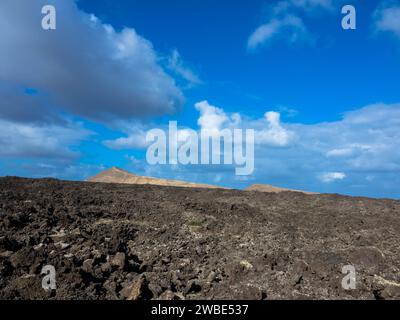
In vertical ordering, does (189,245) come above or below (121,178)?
below

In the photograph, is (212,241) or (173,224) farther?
(173,224)

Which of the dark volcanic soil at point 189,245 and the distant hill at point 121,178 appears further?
the distant hill at point 121,178

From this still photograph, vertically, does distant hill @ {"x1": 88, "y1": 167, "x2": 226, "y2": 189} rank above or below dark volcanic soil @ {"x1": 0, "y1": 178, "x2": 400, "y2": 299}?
above

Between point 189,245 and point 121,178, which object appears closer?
point 189,245

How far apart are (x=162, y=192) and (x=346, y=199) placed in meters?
9.17

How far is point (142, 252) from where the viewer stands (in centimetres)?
1231

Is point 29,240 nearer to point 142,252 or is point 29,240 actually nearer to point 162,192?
point 142,252

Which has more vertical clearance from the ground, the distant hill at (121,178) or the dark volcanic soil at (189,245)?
the distant hill at (121,178)

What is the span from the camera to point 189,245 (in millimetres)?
12883

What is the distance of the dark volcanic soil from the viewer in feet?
31.5

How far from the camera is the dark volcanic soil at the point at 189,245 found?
378 inches
